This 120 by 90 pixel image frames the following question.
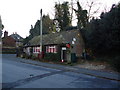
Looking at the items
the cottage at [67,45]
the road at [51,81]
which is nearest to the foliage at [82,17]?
the cottage at [67,45]

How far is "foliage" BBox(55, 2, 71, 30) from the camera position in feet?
128

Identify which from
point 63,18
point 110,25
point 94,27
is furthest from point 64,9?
point 110,25

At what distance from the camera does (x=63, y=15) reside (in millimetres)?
39656

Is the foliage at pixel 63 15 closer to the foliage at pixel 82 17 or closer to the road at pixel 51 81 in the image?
the foliage at pixel 82 17

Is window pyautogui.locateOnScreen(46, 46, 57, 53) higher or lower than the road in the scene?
higher

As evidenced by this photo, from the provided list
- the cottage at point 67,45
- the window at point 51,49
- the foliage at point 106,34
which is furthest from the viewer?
the window at point 51,49

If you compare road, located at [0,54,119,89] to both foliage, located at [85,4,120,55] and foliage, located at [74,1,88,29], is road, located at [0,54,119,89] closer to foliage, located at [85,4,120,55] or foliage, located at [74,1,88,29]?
foliage, located at [85,4,120,55]

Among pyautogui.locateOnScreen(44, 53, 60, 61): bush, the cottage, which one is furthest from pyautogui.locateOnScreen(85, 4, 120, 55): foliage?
pyautogui.locateOnScreen(44, 53, 60, 61): bush

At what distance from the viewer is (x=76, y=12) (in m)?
37.6

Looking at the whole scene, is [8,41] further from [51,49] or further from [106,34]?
[106,34]

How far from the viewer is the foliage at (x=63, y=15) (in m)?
39.1

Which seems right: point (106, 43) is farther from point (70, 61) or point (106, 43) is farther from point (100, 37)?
point (70, 61)

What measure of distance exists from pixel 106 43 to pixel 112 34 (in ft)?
5.75

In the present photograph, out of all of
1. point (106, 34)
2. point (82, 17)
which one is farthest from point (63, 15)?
point (106, 34)
